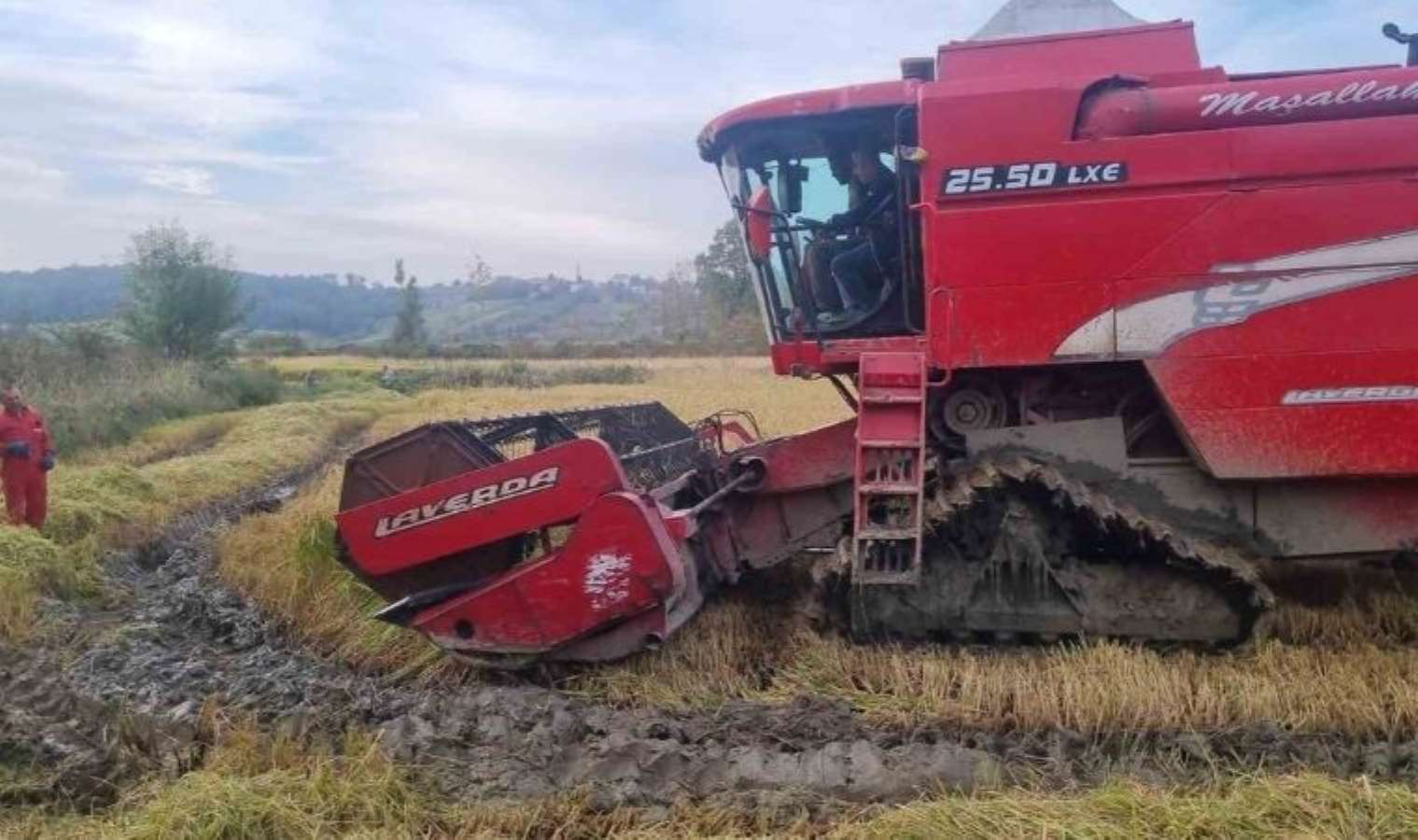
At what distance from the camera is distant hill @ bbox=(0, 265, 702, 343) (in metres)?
105

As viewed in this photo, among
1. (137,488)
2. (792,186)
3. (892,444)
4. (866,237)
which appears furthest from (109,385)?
(892,444)

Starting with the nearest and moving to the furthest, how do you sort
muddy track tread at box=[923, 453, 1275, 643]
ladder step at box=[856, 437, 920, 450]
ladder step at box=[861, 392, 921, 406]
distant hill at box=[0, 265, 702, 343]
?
muddy track tread at box=[923, 453, 1275, 643], ladder step at box=[856, 437, 920, 450], ladder step at box=[861, 392, 921, 406], distant hill at box=[0, 265, 702, 343]

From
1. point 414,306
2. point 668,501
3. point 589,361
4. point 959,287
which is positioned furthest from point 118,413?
point 414,306

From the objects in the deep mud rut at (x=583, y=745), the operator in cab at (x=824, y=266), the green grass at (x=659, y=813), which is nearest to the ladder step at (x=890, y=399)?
the operator in cab at (x=824, y=266)

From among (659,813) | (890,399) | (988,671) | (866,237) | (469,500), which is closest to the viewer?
(659,813)

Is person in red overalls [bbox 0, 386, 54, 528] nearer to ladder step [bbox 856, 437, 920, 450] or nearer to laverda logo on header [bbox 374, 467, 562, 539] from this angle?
laverda logo on header [bbox 374, 467, 562, 539]

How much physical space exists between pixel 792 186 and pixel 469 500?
2528 mm

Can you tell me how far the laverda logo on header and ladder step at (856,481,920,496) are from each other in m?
1.51

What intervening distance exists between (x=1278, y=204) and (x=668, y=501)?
11.4ft

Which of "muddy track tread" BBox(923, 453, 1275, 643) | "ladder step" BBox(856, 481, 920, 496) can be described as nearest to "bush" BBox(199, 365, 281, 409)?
"ladder step" BBox(856, 481, 920, 496)

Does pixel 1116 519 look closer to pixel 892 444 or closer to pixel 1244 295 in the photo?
pixel 892 444

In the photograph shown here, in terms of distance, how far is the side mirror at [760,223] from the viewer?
22.4ft

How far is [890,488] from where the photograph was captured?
18.9ft

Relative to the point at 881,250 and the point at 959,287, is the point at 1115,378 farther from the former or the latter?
the point at 881,250
